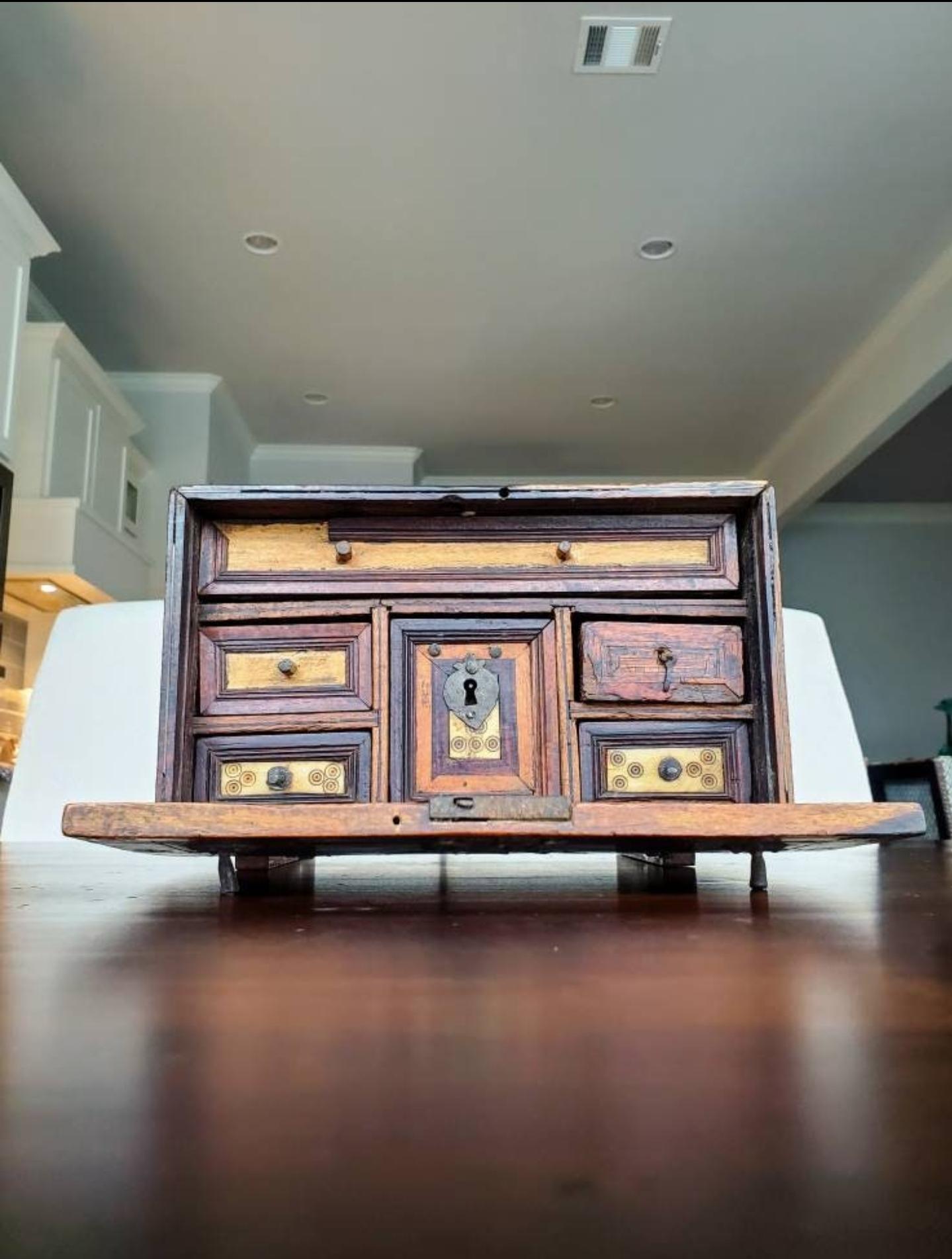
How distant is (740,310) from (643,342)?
1.34 feet

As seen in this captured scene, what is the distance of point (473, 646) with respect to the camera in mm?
893

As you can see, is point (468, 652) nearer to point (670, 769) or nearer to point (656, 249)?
point (670, 769)

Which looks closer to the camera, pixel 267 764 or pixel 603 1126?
pixel 603 1126

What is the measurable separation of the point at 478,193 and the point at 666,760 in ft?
8.41

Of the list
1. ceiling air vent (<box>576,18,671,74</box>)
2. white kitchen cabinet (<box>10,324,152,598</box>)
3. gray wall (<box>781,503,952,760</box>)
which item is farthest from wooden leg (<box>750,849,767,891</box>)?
gray wall (<box>781,503,952,760</box>)

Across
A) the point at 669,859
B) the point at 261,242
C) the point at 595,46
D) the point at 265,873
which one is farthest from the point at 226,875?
the point at 261,242

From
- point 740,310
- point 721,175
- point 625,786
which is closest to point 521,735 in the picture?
point 625,786

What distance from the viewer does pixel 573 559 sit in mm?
919

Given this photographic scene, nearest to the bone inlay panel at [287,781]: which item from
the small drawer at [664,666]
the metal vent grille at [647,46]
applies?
the small drawer at [664,666]

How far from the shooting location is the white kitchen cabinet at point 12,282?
9.10ft

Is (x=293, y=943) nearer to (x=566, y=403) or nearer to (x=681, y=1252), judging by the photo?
(x=681, y=1252)

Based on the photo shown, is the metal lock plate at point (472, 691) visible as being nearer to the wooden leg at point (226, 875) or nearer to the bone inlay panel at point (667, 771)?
the bone inlay panel at point (667, 771)

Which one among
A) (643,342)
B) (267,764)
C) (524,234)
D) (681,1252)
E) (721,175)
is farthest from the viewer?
(643,342)

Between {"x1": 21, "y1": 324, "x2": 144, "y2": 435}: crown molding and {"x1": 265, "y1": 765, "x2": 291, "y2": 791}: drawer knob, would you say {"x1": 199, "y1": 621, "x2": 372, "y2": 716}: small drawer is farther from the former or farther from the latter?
{"x1": 21, "y1": 324, "x2": 144, "y2": 435}: crown molding
